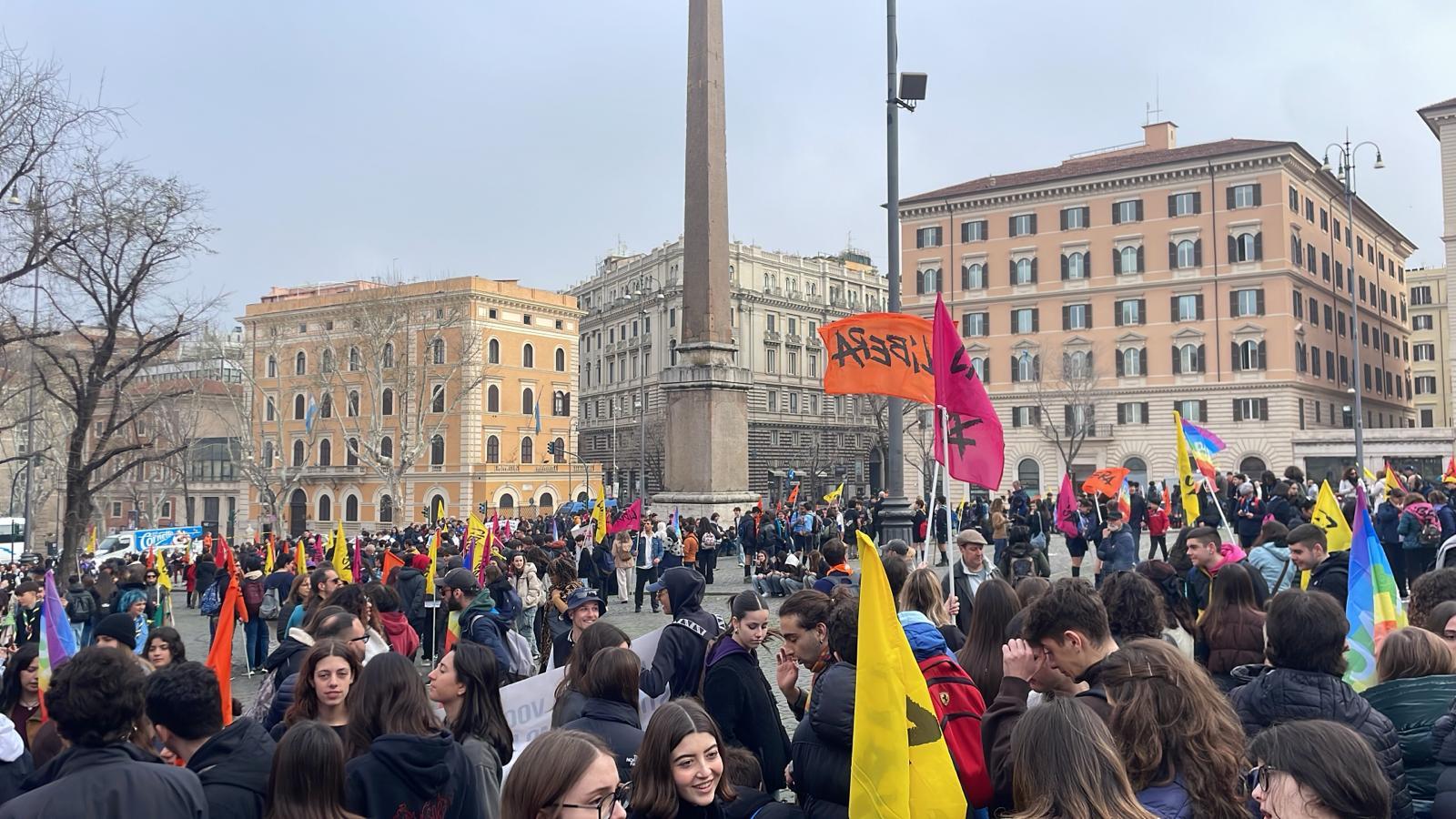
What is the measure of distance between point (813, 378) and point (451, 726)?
2887 inches

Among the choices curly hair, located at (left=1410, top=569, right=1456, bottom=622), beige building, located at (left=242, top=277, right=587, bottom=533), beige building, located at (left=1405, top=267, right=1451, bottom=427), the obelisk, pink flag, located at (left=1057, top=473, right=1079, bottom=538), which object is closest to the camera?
curly hair, located at (left=1410, top=569, right=1456, bottom=622)

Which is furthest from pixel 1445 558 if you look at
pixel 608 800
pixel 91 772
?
pixel 91 772

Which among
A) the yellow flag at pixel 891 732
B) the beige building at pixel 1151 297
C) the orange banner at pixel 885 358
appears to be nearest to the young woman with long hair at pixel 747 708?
the yellow flag at pixel 891 732

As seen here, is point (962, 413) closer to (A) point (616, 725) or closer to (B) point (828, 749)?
(A) point (616, 725)

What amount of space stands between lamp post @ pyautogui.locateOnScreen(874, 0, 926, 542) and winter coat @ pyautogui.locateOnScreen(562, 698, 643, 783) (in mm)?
8552

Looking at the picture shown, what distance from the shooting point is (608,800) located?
9.71 feet

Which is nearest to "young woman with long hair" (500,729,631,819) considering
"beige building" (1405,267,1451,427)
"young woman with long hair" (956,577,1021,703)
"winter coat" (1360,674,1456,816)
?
"young woman with long hair" (956,577,1021,703)

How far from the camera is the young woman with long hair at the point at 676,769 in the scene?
3.36 meters

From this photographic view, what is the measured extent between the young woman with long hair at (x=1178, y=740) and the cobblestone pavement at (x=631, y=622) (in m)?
5.81

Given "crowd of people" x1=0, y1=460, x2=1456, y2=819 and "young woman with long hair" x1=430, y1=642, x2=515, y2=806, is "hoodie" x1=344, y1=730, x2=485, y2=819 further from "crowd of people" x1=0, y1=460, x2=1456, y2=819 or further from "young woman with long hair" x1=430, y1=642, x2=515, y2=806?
"young woman with long hair" x1=430, y1=642, x2=515, y2=806

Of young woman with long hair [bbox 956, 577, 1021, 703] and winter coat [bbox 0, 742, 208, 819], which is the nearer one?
winter coat [bbox 0, 742, 208, 819]

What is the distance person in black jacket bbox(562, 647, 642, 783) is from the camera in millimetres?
4344

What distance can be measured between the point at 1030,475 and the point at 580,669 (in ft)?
181

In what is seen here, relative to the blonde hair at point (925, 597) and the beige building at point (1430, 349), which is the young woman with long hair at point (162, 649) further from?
the beige building at point (1430, 349)
